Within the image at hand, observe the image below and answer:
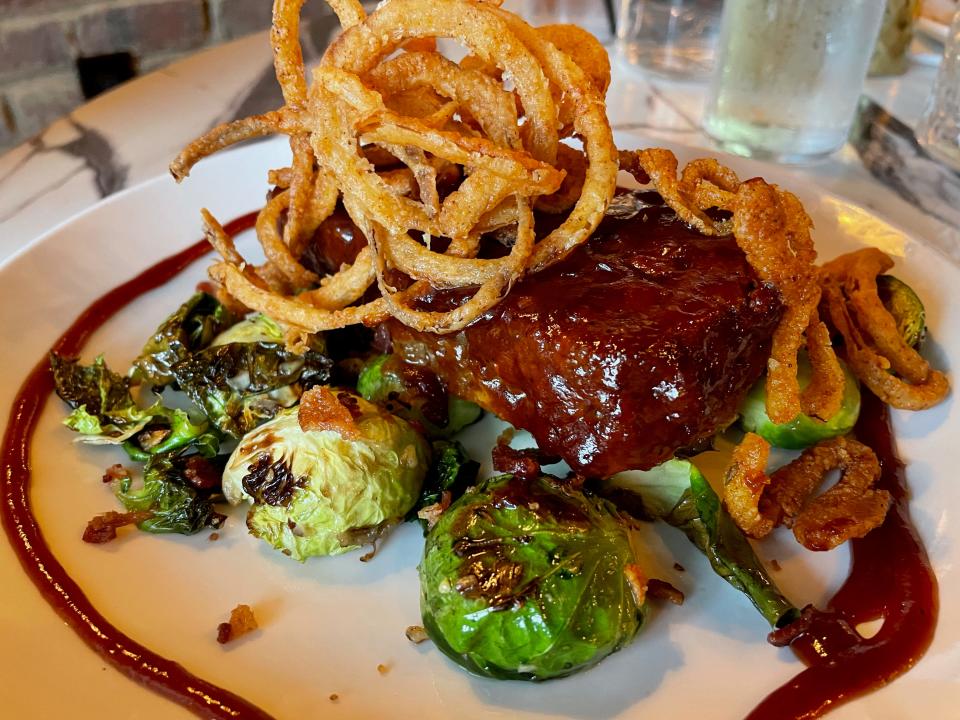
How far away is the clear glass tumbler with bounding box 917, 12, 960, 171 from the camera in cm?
441

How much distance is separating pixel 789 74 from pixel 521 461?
3.00 metres

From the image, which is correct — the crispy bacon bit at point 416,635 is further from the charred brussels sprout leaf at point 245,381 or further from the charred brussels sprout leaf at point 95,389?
the charred brussels sprout leaf at point 95,389

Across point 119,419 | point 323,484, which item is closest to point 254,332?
point 119,419

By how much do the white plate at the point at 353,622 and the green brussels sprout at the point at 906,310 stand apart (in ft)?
0.34

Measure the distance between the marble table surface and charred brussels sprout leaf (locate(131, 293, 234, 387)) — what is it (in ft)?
4.07

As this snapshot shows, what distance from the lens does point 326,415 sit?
260cm

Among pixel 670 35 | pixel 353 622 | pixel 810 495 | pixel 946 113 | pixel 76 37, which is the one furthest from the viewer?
pixel 76 37

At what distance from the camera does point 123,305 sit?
3436mm

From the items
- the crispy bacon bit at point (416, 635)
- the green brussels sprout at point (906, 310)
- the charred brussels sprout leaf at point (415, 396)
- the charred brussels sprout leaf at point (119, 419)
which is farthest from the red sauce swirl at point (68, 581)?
the green brussels sprout at point (906, 310)

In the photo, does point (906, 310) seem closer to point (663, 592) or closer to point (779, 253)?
point (779, 253)

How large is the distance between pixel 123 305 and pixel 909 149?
15.3 ft

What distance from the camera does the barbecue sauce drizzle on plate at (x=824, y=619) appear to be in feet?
6.96

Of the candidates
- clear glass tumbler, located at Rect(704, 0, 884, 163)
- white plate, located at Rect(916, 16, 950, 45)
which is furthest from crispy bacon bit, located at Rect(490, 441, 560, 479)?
white plate, located at Rect(916, 16, 950, 45)

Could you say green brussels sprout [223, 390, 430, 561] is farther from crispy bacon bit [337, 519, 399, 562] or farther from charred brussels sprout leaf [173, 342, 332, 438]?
charred brussels sprout leaf [173, 342, 332, 438]
